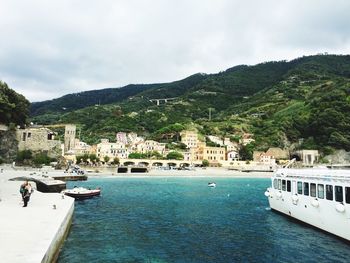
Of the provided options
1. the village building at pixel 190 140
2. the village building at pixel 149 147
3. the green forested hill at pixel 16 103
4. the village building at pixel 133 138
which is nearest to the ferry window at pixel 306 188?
the green forested hill at pixel 16 103

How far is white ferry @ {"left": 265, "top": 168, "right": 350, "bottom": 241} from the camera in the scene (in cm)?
1636

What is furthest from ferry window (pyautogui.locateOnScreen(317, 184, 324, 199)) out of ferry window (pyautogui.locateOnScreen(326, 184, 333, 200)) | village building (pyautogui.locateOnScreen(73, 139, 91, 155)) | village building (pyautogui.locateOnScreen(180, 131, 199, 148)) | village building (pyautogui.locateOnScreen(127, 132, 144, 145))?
village building (pyautogui.locateOnScreen(180, 131, 199, 148))

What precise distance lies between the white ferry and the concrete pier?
43.6 ft

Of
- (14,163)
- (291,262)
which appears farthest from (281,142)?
(291,262)

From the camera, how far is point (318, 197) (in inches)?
742

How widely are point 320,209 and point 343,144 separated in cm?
10674

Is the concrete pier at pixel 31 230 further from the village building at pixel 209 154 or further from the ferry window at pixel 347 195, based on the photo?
the village building at pixel 209 154

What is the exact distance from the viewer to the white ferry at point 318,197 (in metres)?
16.4

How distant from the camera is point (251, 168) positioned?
4437 inches

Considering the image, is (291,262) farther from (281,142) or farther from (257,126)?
(257,126)

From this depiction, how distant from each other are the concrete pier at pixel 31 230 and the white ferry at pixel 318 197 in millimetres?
13302

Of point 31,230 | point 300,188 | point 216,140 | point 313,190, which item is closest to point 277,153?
point 216,140

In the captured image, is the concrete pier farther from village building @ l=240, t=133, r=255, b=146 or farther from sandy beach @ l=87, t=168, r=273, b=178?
village building @ l=240, t=133, r=255, b=146

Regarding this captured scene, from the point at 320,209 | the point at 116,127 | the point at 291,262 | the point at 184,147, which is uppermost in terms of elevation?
the point at 116,127
